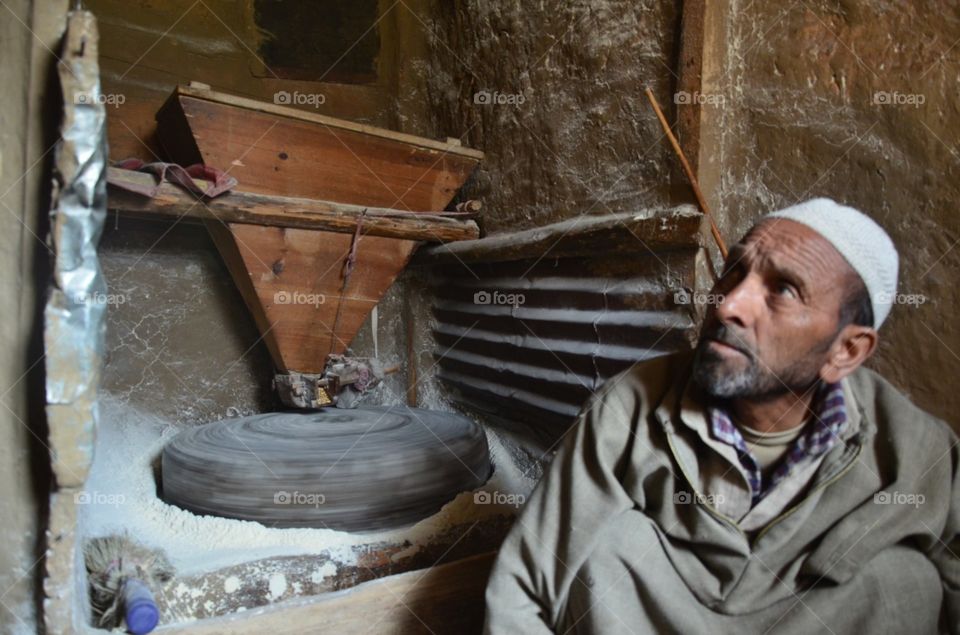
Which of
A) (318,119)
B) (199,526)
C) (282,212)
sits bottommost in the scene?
(199,526)

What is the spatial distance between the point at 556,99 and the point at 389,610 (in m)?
2.06

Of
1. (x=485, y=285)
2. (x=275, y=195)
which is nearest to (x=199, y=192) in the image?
(x=275, y=195)

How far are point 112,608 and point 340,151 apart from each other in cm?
182

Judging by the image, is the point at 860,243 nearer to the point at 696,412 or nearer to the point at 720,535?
the point at 696,412

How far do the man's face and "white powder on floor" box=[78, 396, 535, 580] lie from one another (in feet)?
3.99

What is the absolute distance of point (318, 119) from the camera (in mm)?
2619

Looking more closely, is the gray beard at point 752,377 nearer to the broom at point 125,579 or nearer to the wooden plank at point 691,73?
the wooden plank at point 691,73

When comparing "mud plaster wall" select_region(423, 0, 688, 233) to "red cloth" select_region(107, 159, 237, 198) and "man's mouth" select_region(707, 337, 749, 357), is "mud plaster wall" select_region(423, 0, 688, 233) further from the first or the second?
"red cloth" select_region(107, 159, 237, 198)

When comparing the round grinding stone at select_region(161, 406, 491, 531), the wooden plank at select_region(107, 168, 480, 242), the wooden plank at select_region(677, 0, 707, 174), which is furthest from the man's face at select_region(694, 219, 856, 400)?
the wooden plank at select_region(107, 168, 480, 242)

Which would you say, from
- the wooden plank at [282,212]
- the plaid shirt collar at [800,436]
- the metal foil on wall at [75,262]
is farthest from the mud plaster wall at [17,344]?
the plaid shirt collar at [800,436]

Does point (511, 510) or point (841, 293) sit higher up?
point (841, 293)

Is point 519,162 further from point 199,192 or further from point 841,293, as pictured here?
point 841,293

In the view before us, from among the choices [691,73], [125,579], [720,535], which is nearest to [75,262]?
[125,579]

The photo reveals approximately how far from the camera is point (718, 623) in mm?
1377
